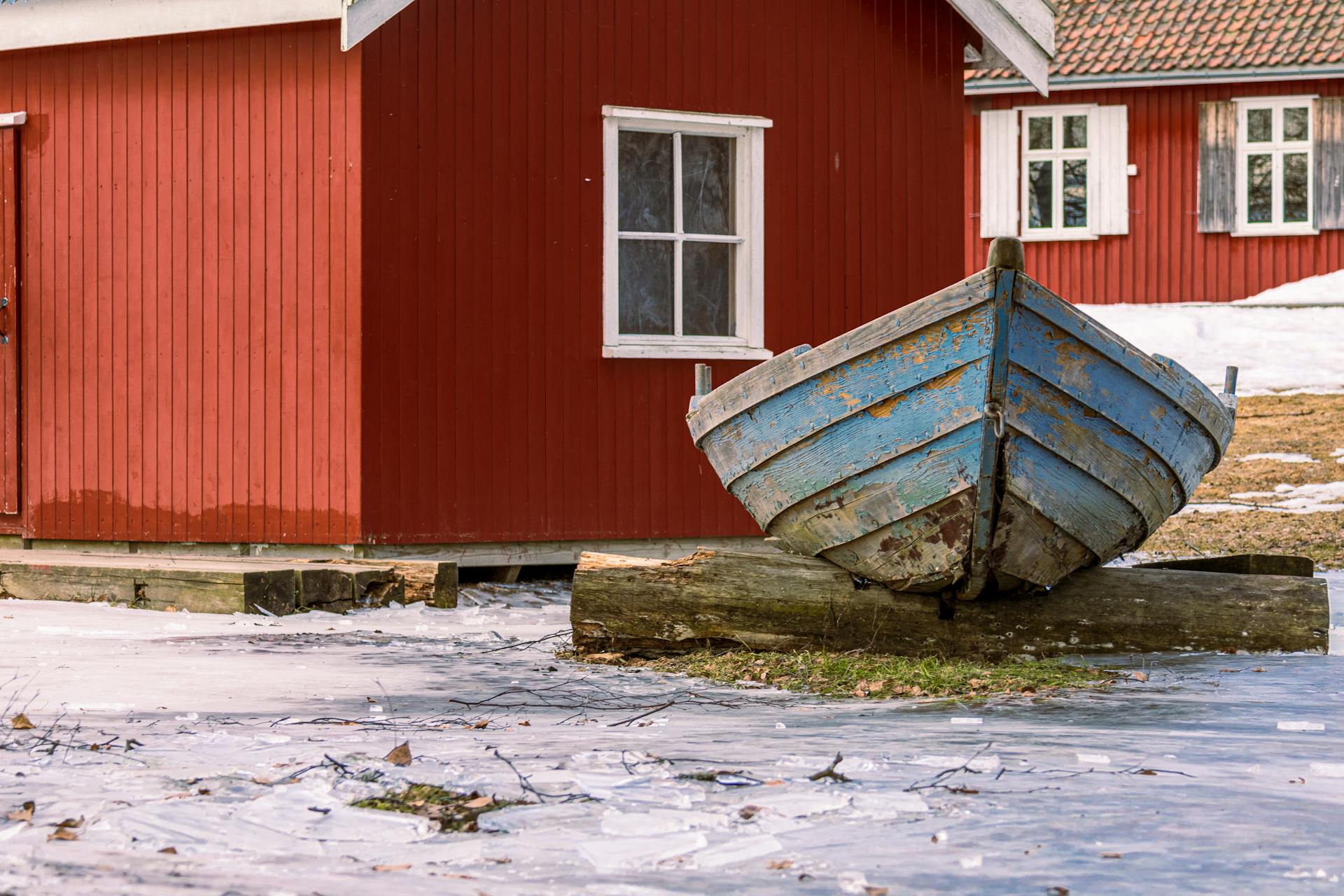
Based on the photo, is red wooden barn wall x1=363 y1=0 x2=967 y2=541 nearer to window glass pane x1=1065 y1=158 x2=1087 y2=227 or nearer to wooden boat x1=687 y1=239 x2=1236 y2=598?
wooden boat x1=687 y1=239 x2=1236 y2=598

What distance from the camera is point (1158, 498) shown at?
20.2 ft

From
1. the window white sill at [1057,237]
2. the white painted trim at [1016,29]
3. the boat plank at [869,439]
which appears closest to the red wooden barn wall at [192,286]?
the boat plank at [869,439]

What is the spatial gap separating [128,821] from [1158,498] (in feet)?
13.2

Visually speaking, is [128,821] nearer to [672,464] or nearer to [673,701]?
[673,701]

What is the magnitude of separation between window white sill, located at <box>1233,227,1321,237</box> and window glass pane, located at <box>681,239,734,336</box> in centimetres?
1375

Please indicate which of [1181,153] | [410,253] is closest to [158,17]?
[410,253]

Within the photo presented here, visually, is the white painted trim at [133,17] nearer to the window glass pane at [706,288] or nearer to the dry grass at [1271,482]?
the window glass pane at [706,288]

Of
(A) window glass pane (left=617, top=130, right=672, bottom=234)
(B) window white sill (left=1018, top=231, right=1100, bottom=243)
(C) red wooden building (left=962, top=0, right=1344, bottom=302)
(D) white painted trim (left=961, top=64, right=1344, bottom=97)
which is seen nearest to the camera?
(A) window glass pane (left=617, top=130, right=672, bottom=234)

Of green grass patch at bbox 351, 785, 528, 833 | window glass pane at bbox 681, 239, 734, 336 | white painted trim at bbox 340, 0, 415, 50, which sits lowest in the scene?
green grass patch at bbox 351, 785, 528, 833

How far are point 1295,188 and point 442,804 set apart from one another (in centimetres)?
2029

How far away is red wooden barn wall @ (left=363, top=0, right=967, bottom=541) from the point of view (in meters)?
8.84

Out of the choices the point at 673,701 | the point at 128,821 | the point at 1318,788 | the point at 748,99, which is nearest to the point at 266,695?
the point at 673,701

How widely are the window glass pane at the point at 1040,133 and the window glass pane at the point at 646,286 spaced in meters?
14.2

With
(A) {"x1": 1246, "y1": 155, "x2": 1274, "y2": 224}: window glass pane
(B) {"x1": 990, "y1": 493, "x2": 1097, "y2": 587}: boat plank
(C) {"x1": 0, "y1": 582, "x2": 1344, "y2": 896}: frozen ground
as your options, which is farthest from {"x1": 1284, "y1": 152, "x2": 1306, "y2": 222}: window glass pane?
(B) {"x1": 990, "y1": 493, "x2": 1097, "y2": 587}: boat plank
